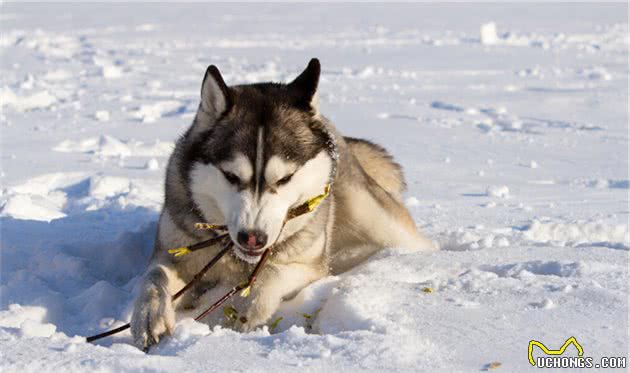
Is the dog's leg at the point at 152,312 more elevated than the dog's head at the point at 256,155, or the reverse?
the dog's head at the point at 256,155

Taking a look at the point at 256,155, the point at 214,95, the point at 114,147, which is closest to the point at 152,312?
the point at 256,155

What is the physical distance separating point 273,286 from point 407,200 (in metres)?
2.68

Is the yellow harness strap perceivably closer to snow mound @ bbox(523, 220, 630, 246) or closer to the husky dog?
the husky dog

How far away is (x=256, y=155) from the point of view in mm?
2910

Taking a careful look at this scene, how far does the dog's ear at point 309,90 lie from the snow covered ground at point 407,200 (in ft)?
2.59

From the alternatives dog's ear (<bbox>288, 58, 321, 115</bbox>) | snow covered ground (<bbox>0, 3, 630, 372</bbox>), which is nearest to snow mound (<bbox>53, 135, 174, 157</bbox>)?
snow covered ground (<bbox>0, 3, 630, 372</bbox>)

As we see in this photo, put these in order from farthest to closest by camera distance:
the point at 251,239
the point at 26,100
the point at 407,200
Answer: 1. the point at 26,100
2. the point at 407,200
3. the point at 251,239

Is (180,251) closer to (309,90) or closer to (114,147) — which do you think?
(309,90)

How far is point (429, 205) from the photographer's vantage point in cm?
550

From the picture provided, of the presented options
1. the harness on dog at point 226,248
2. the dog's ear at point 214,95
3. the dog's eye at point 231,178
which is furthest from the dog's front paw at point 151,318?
the dog's ear at point 214,95

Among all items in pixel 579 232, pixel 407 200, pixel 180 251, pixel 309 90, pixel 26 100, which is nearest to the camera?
pixel 180 251

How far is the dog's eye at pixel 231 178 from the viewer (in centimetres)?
289

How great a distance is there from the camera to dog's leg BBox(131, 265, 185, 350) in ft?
8.95

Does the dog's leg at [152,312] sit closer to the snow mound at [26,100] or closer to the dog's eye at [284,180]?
the dog's eye at [284,180]
